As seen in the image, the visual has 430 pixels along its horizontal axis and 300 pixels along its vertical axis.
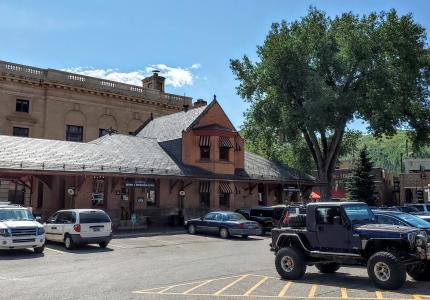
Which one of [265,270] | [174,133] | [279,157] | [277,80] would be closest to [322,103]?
[277,80]

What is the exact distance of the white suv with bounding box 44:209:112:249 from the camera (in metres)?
19.2

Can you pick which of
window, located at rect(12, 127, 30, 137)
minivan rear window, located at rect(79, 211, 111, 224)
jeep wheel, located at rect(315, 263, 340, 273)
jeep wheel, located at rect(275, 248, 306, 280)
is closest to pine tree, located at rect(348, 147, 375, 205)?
window, located at rect(12, 127, 30, 137)

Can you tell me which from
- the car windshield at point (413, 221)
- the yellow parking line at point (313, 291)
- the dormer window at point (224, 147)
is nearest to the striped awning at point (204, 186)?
the dormer window at point (224, 147)

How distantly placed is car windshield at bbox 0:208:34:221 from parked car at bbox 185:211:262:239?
10738mm

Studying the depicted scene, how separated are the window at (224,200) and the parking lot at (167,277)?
56.9 feet

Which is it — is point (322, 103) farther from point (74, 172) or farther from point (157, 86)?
point (157, 86)

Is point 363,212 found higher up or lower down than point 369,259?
higher up

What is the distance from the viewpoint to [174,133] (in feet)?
126

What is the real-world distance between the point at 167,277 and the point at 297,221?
393 cm

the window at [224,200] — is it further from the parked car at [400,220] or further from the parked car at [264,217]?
the parked car at [400,220]

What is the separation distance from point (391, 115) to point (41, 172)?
1063 inches

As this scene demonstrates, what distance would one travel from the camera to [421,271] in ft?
38.3

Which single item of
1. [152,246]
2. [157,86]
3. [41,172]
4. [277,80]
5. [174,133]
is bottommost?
[152,246]

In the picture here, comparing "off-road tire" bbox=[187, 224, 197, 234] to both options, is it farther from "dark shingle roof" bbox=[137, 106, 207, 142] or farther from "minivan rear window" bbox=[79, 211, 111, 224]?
"dark shingle roof" bbox=[137, 106, 207, 142]
